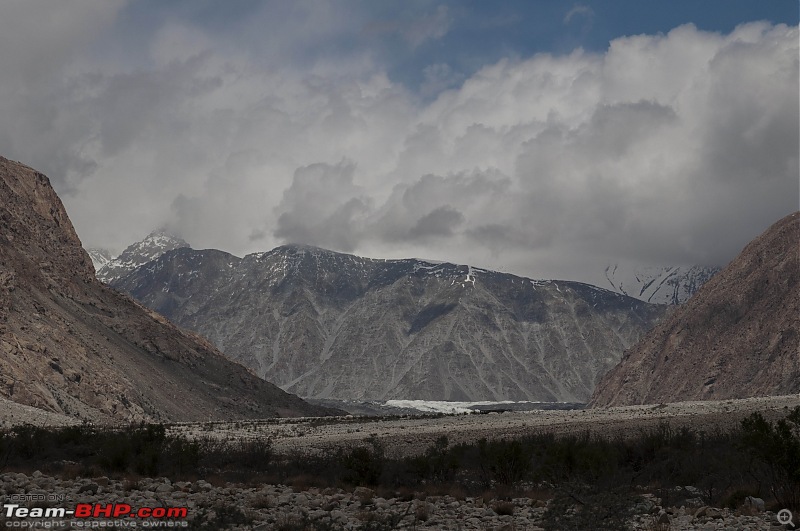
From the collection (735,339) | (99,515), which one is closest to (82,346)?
(99,515)

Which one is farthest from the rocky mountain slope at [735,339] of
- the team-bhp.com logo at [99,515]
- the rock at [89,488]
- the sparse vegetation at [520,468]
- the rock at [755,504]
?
the team-bhp.com logo at [99,515]

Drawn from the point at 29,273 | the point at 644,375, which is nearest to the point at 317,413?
the point at 29,273

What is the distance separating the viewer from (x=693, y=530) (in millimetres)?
14867

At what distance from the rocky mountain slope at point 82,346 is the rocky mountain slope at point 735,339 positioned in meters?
74.2

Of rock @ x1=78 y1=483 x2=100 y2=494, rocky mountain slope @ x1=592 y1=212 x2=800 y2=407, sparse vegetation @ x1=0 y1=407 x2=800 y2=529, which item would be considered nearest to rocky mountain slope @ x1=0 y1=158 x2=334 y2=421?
sparse vegetation @ x1=0 y1=407 x2=800 y2=529

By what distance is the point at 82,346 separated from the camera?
86.4 m

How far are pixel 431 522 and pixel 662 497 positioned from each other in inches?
252

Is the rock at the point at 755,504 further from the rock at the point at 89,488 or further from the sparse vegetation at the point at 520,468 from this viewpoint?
the rock at the point at 89,488

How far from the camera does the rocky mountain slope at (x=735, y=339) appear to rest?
137375 mm

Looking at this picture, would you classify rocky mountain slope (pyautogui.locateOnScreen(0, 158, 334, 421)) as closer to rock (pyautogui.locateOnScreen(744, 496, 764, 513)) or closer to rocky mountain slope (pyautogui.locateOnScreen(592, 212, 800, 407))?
rock (pyautogui.locateOnScreen(744, 496, 764, 513))

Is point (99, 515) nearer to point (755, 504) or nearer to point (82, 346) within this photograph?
point (755, 504)

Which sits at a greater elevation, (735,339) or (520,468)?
(735,339)

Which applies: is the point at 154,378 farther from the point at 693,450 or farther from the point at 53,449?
the point at 693,450

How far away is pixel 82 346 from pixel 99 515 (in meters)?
76.0
